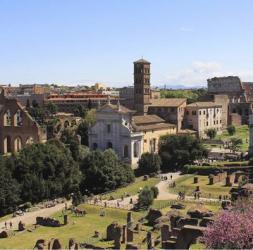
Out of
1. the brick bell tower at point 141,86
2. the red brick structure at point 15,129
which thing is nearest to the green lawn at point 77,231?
the red brick structure at point 15,129

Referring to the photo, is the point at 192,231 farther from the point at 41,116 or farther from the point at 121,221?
the point at 41,116

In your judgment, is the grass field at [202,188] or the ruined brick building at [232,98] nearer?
the grass field at [202,188]

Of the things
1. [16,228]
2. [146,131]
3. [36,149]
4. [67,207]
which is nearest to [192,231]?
[16,228]

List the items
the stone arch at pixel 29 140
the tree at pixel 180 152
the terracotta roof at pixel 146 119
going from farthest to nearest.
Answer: the stone arch at pixel 29 140 < the terracotta roof at pixel 146 119 < the tree at pixel 180 152

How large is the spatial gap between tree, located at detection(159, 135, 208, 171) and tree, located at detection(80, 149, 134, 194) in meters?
10.5

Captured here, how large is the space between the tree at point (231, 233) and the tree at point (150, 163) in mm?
40435

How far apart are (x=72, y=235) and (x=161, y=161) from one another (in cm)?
3087

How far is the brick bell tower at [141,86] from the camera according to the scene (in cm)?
9050

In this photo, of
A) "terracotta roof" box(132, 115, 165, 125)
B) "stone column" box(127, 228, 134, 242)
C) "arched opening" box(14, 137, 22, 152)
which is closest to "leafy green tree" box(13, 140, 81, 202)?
"stone column" box(127, 228, 134, 242)

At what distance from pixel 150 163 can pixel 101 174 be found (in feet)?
36.8

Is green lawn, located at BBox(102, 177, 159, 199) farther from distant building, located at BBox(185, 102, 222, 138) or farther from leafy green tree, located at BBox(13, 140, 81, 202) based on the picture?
distant building, located at BBox(185, 102, 222, 138)

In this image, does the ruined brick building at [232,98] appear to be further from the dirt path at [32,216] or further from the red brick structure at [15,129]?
the dirt path at [32,216]

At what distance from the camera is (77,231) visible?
43.3 meters

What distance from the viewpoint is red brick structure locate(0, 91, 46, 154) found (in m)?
81.1
